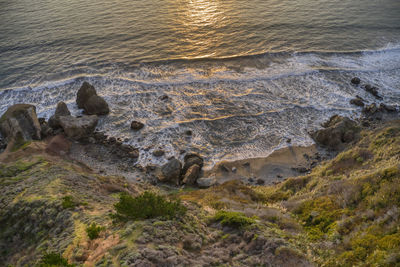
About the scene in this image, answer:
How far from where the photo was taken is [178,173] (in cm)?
1883

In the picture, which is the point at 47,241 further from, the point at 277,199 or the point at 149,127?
the point at 149,127

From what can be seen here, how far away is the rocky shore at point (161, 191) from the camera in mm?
9055

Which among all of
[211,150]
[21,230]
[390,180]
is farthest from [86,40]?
[390,180]

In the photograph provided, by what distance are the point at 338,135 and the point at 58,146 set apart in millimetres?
24034

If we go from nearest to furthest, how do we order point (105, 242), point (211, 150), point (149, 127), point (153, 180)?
point (105, 242)
point (153, 180)
point (211, 150)
point (149, 127)

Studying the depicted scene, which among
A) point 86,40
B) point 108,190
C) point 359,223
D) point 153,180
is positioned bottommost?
point 153,180

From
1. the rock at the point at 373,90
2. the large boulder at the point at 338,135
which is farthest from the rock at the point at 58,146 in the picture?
the rock at the point at 373,90

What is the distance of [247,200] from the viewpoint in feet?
50.1

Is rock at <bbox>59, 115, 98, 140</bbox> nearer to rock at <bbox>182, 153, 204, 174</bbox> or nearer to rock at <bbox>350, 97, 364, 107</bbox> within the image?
rock at <bbox>182, 153, 204, 174</bbox>

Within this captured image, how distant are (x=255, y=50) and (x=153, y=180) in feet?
83.5

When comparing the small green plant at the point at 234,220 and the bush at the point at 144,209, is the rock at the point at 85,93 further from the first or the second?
the small green plant at the point at 234,220

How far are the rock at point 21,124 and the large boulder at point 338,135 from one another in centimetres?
2486

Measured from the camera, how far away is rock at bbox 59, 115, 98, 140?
22.2 m

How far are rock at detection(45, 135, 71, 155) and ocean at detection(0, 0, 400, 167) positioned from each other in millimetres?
3837
